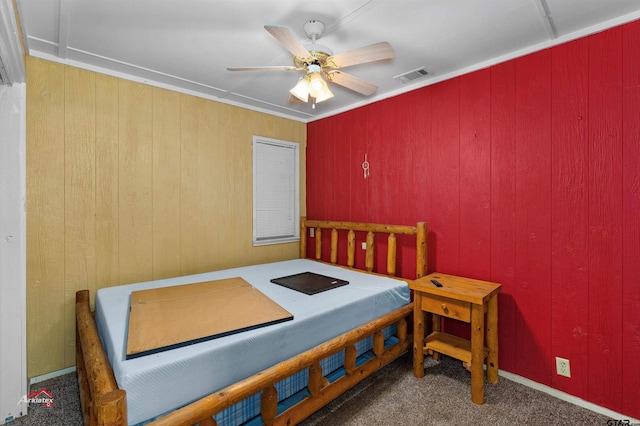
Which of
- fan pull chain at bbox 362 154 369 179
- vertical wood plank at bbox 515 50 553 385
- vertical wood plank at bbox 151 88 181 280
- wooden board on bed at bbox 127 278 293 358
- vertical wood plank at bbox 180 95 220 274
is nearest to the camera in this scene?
wooden board on bed at bbox 127 278 293 358

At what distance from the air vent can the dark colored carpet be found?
2.48 meters

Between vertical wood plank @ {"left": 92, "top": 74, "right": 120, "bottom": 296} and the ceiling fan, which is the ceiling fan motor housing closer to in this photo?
the ceiling fan

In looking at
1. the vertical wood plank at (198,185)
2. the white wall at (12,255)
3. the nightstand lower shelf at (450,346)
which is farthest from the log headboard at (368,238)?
the white wall at (12,255)

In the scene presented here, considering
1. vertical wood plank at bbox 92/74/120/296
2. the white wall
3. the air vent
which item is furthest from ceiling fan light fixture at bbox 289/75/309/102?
the white wall

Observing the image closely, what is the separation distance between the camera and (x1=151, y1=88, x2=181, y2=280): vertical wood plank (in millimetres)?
2783

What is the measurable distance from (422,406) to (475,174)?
178 cm

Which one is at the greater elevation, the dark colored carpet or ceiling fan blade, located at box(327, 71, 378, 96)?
ceiling fan blade, located at box(327, 71, 378, 96)

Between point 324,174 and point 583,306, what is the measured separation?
270cm

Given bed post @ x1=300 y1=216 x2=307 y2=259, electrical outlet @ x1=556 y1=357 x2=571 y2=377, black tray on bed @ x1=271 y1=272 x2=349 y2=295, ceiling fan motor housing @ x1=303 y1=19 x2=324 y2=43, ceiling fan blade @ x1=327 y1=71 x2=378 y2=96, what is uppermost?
ceiling fan motor housing @ x1=303 y1=19 x2=324 y2=43

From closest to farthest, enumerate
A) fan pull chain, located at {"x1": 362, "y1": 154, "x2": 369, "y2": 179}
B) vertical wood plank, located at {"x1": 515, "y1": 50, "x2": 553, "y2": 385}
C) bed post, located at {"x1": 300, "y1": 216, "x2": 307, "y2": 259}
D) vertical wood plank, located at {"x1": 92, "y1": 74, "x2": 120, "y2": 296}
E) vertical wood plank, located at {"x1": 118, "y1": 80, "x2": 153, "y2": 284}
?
vertical wood plank, located at {"x1": 515, "y1": 50, "x2": 553, "y2": 385}
vertical wood plank, located at {"x1": 92, "y1": 74, "x2": 120, "y2": 296}
vertical wood plank, located at {"x1": 118, "y1": 80, "x2": 153, "y2": 284}
fan pull chain, located at {"x1": 362, "y1": 154, "x2": 369, "y2": 179}
bed post, located at {"x1": 300, "y1": 216, "x2": 307, "y2": 259}

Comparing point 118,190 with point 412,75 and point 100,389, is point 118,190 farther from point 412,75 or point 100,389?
point 412,75

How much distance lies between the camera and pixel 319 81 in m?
1.85

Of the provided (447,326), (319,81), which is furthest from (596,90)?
(447,326)

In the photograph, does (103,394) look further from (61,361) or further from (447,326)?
(447,326)
